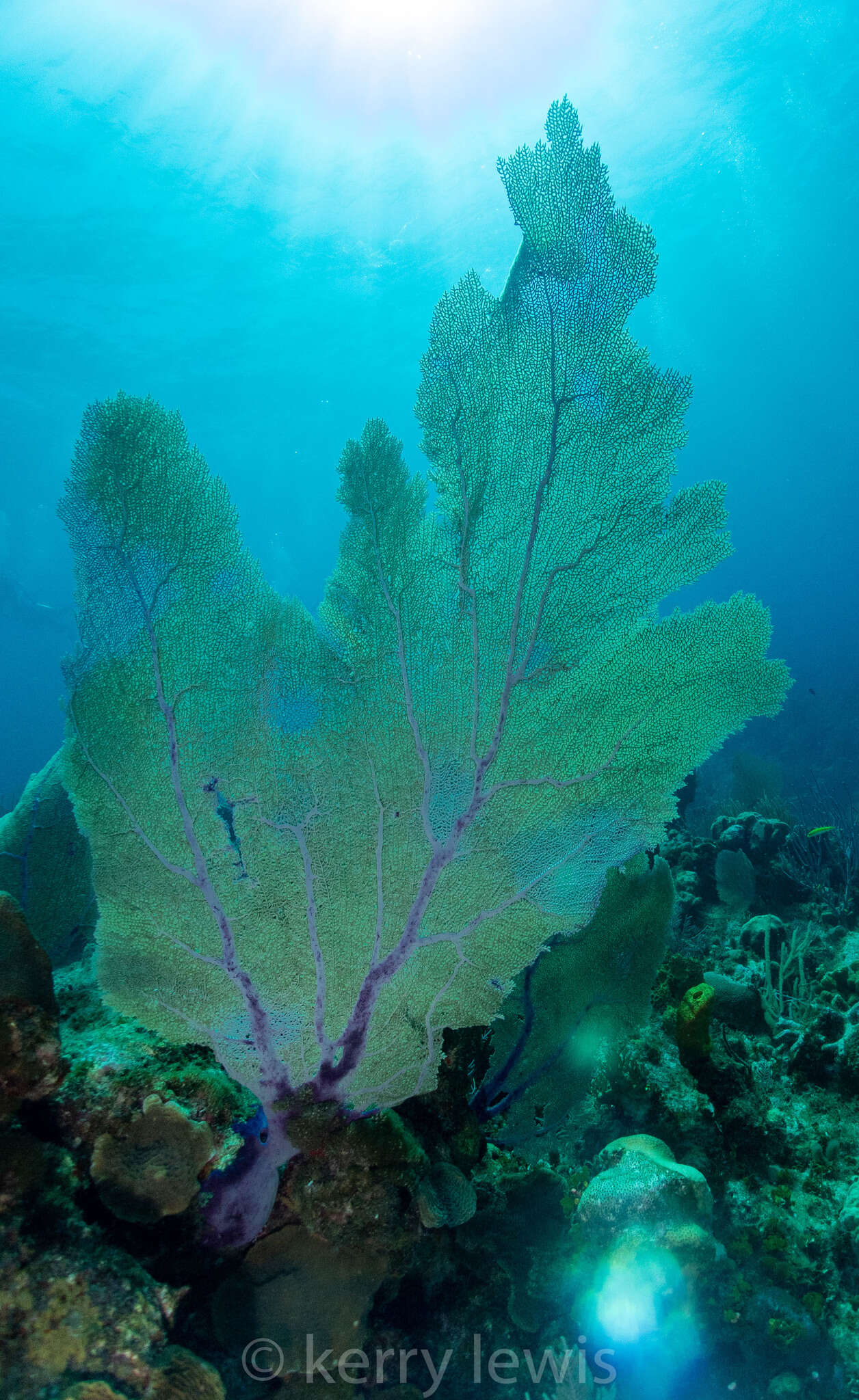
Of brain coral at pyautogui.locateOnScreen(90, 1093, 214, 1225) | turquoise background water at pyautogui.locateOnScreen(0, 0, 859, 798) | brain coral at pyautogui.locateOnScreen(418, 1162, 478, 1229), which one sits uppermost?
turquoise background water at pyautogui.locateOnScreen(0, 0, 859, 798)

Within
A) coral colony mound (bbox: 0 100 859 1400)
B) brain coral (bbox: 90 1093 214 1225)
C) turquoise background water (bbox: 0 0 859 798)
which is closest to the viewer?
brain coral (bbox: 90 1093 214 1225)

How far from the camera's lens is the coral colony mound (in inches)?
103

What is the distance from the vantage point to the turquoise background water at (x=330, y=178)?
2308cm

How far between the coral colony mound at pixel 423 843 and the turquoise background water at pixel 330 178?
21.8ft

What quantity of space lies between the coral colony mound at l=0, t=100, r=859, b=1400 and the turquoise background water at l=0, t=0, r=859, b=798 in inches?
262

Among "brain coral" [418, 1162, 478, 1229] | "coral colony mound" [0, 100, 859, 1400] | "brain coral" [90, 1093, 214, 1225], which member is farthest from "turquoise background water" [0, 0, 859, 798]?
"brain coral" [418, 1162, 478, 1229]

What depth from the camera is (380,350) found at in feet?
150

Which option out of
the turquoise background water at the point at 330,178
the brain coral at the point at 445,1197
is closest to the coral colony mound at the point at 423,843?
the brain coral at the point at 445,1197

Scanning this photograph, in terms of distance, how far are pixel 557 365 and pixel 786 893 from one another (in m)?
7.31

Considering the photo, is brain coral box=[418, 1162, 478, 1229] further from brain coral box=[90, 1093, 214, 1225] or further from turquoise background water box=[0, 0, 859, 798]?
turquoise background water box=[0, 0, 859, 798]

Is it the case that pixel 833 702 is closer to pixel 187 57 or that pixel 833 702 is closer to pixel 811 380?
pixel 187 57

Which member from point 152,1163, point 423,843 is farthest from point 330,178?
point 152,1163

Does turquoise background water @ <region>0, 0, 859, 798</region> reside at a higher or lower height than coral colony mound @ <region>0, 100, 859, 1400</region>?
higher

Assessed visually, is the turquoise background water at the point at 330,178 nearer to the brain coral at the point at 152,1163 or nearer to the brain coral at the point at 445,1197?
the brain coral at the point at 152,1163
